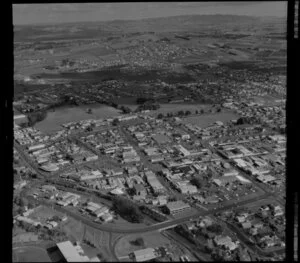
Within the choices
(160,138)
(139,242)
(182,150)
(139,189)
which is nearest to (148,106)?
(160,138)

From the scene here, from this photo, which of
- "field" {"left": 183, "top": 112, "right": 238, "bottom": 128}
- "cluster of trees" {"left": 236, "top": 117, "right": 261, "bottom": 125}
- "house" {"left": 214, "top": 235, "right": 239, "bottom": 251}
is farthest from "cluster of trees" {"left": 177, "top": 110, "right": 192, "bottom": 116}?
"house" {"left": 214, "top": 235, "right": 239, "bottom": 251}

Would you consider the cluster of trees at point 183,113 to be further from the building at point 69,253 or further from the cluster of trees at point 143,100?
the building at point 69,253

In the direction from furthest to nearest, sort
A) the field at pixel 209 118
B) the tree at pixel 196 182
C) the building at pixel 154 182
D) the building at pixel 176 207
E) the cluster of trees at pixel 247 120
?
the field at pixel 209 118, the cluster of trees at pixel 247 120, the tree at pixel 196 182, the building at pixel 154 182, the building at pixel 176 207

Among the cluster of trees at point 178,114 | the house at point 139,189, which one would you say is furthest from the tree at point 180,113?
the house at point 139,189

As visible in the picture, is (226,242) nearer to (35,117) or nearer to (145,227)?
(145,227)

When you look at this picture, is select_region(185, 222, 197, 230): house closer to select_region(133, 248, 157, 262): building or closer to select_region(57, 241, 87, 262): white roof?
select_region(133, 248, 157, 262): building
